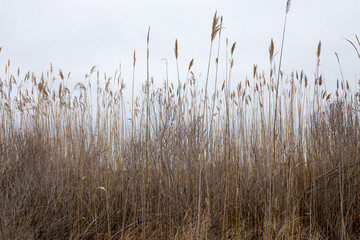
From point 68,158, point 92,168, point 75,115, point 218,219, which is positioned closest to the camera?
point 218,219

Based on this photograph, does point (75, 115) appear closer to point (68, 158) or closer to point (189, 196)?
point (68, 158)

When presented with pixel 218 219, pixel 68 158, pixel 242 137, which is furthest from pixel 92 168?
pixel 242 137

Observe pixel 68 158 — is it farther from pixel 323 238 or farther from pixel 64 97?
pixel 323 238

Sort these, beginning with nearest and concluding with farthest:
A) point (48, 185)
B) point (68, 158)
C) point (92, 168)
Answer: point (48, 185) < point (92, 168) < point (68, 158)

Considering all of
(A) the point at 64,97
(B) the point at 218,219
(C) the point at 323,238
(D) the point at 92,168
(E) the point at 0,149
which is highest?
(A) the point at 64,97

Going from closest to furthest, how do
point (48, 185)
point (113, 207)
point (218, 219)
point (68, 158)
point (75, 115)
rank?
point (218, 219)
point (48, 185)
point (113, 207)
point (68, 158)
point (75, 115)

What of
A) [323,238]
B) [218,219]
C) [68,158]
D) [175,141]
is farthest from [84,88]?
[323,238]

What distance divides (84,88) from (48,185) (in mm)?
1190

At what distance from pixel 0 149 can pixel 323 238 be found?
2.36m

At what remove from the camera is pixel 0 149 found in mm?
2141

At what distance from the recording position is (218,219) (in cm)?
205

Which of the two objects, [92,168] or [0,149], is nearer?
[0,149]

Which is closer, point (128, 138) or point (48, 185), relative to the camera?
point (48, 185)

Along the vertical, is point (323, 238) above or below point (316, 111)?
below
